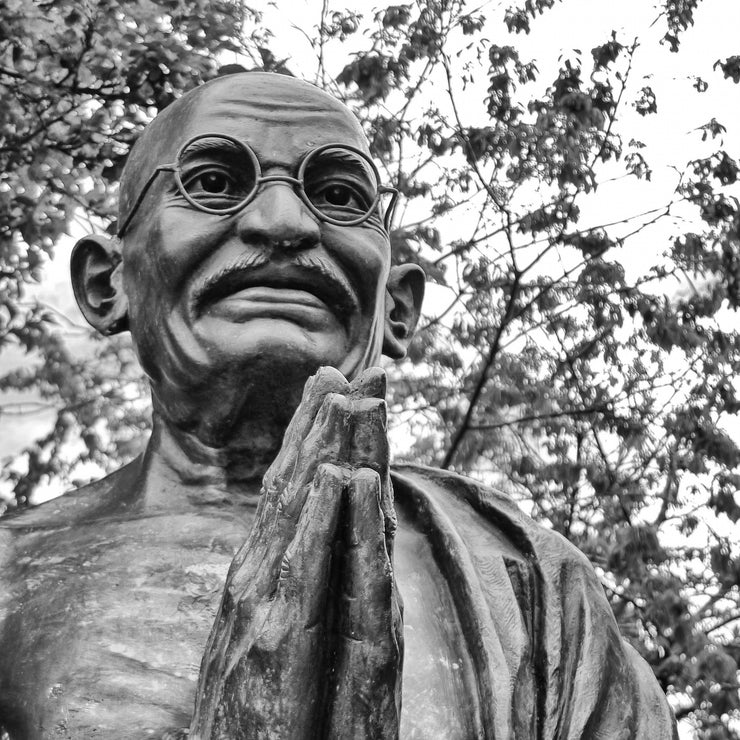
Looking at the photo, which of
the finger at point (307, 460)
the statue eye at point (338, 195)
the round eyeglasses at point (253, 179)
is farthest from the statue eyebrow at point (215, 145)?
the finger at point (307, 460)

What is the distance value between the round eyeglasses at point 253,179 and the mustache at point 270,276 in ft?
0.46

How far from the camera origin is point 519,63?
8922mm

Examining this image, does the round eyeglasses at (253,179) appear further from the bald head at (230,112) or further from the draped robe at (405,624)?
the draped robe at (405,624)

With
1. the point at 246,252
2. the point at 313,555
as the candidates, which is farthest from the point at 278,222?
the point at 313,555

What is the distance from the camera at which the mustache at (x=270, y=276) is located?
3.40 metres

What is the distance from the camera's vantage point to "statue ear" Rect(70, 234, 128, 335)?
12.5 feet

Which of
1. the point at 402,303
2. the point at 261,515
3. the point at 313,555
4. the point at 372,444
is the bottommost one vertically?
the point at 313,555

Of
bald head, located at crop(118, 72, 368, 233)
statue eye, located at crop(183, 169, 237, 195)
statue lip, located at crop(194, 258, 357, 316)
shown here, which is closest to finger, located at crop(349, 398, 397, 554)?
statue lip, located at crop(194, 258, 357, 316)

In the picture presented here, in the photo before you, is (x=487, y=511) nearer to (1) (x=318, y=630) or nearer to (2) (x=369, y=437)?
(2) (x=369, y=437)

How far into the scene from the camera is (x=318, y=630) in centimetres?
251

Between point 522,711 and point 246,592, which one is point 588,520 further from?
point 246,592

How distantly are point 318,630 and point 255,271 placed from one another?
1161 millimetres

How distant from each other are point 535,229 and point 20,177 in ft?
10.4

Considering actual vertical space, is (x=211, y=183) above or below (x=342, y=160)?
below
